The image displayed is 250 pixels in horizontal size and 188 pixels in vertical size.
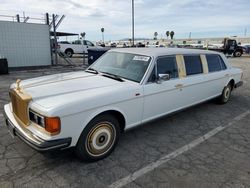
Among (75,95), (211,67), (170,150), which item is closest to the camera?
(75,95)

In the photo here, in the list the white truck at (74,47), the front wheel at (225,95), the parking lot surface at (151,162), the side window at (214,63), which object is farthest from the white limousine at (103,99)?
the white truck at (74,47)

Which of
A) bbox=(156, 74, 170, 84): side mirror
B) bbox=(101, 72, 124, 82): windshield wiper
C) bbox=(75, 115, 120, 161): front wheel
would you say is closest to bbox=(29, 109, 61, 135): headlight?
bbox=(75, 115, 120, 161): front wheel

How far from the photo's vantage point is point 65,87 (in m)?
3.18

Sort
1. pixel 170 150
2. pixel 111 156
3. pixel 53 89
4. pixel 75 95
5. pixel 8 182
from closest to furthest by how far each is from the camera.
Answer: pixel 8 182, pixel 75 95, pixel 53 89, pixel 111 156, pixel 170 150

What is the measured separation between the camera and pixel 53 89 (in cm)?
307

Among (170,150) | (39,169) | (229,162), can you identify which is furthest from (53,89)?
(229,162)

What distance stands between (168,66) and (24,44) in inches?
416

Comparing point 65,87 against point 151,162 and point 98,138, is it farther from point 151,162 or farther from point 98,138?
point 151,162

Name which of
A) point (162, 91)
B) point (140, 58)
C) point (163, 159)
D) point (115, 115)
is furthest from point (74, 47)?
point (163, 159)

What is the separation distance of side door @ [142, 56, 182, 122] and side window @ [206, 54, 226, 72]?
1528 mm

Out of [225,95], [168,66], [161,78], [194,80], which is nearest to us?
[161,78]

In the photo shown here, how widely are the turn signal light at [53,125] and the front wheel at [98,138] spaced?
0.42 metres

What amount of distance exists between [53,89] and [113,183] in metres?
1.58

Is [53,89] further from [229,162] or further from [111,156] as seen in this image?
[229,162]
